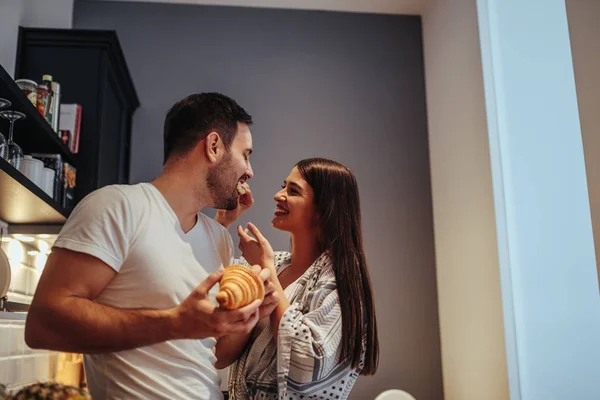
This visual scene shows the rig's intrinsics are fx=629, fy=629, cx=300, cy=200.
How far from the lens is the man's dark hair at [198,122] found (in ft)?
4.76

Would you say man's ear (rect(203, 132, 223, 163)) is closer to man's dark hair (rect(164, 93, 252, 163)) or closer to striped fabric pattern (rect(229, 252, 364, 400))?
man's dark hair (rect(164, 93, 252, 163))

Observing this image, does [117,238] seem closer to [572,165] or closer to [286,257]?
[286,257]

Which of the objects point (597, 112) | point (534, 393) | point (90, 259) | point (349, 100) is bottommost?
point (534, 393)

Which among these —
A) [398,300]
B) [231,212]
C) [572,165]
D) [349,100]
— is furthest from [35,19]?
[572,165]

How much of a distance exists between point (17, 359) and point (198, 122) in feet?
5.17

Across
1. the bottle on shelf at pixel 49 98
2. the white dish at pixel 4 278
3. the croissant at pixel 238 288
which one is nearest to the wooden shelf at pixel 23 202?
the white dish at pixel 4 278

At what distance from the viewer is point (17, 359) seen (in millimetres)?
2486

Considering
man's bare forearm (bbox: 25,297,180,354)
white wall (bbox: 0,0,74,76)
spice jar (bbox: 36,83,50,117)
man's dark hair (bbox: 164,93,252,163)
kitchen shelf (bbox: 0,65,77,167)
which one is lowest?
man's bare forearm (bbox: 25,297,180,354)

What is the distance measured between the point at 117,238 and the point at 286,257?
101 cm

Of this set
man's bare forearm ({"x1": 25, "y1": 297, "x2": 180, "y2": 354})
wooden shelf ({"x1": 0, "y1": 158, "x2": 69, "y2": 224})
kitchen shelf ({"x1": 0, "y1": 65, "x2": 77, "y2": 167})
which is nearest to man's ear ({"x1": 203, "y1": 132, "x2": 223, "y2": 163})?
man's bare forearm ({"x1": 25, "y1": 297, "x2": 180, "y2": 354})

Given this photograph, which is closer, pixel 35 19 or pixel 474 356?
pixel 474 356

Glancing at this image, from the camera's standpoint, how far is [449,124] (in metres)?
3.52

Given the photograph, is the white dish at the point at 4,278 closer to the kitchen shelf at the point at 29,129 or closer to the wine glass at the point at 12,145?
the wine glass at the point at 12,145

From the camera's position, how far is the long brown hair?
1.73m
